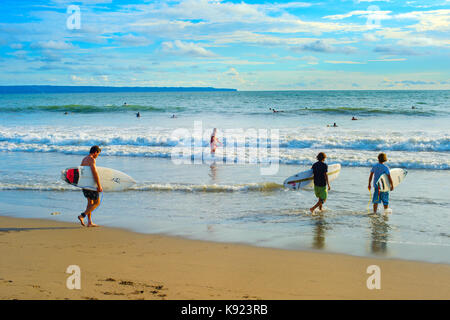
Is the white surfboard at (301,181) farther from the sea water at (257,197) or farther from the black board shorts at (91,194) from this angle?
the black board shorts at (91,194)

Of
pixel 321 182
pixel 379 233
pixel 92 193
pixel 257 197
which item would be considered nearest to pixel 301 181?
pixel 257 197

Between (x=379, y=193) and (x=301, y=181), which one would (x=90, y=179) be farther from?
(x=379, y=193)

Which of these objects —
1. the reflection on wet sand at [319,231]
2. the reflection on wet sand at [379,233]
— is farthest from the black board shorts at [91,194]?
the reflection on wet sand at [379,233]

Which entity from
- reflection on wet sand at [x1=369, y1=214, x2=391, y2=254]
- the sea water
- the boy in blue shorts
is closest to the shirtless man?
the sea water

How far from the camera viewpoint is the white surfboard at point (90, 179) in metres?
8.27

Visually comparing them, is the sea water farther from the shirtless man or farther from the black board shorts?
the black board shorts

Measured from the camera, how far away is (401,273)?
551 cm

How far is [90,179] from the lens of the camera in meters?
8.32

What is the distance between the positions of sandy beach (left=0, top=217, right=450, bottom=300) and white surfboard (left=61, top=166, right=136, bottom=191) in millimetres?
1347

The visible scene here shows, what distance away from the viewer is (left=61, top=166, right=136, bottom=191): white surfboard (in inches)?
325

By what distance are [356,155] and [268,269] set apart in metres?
12.1
